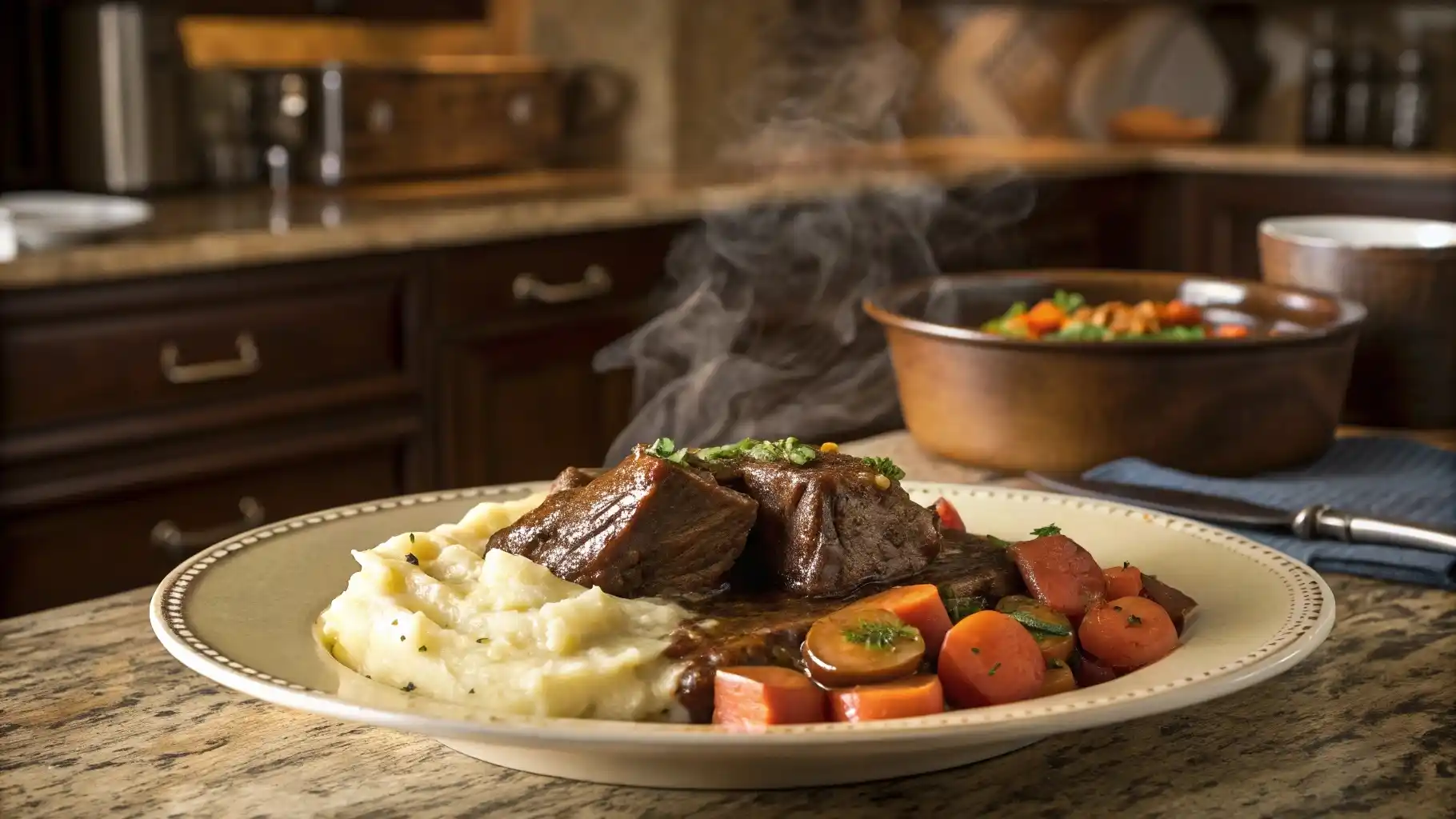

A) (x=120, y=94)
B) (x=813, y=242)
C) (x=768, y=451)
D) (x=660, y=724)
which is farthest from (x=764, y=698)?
(x=813, y=242)

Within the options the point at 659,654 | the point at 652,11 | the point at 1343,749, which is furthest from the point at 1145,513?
the point at 652,11

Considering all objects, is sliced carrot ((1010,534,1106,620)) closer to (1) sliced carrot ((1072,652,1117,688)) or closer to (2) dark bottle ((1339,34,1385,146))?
(1) sliced carrot ((1072,652,1117,688))

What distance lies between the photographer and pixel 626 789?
0.92m

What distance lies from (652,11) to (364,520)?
370 centimetres

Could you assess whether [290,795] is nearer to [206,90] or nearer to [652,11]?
[206,90]

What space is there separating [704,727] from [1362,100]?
5214 mm

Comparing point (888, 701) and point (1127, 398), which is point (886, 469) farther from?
point (1127, 398)

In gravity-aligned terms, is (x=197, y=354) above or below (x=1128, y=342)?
Result: below

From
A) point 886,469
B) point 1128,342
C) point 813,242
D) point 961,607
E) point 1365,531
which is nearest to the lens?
point 961,607

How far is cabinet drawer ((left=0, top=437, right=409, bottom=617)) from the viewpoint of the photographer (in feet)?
9.02

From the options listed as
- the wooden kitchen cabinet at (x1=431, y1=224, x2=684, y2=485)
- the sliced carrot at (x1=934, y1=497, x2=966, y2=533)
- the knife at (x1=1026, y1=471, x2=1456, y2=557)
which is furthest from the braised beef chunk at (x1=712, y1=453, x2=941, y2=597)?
the wooden kitchen cabinet at (x1=431, y1=224, x2=684, y2=485)

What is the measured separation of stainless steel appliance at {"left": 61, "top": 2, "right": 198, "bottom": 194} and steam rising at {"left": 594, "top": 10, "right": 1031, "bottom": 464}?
1.02 m

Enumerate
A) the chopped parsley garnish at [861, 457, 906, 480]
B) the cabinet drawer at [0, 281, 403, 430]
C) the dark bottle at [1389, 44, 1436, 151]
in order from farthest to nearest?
the dark bottle at [1389, 44, 1436, 151] < the cabinet drawer at [0, 281, 403, 430] < the chopped parsley garnish at [861, 457, 906, 480]

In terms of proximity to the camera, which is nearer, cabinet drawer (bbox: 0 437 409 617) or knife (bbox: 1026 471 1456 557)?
knife (bbox: 1026 471 1456 557)
